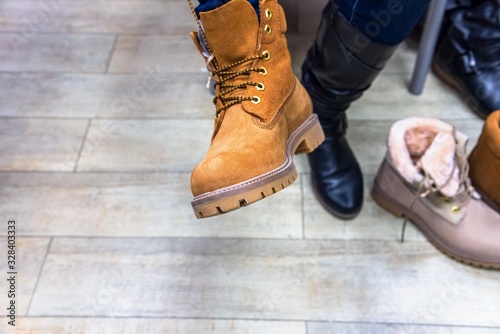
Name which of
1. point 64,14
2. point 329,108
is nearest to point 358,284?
point 329,108

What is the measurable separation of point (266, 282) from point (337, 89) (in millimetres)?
366

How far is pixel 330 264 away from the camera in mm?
782

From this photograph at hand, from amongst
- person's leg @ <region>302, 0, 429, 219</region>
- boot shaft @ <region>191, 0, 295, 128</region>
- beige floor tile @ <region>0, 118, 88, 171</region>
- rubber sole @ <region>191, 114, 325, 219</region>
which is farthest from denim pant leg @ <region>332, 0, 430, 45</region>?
beige floor tile @ <region>0, 118, 88, 171</region>

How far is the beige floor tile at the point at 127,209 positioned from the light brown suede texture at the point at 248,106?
0.26 m

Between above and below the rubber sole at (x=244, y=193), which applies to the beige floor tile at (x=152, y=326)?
below

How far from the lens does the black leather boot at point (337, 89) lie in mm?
683

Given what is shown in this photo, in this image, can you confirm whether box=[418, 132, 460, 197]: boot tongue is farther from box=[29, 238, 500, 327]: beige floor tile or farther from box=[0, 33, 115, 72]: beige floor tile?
box=[0, 33, 115, 72]: beige floor tile

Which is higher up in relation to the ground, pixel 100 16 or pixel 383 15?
pixel 383 15

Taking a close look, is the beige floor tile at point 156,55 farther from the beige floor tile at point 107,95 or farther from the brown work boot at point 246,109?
the brown work boot at point 246,109

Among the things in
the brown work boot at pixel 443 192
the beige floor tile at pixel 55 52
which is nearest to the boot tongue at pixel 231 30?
the brown work boot at pixel 443 192

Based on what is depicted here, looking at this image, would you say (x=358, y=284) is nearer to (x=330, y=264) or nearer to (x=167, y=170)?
(x=330, y=264)

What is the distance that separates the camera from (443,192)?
2.39 feet

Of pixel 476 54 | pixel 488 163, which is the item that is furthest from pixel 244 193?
pixel 476 54

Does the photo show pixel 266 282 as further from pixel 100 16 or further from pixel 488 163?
pixel 100 16
